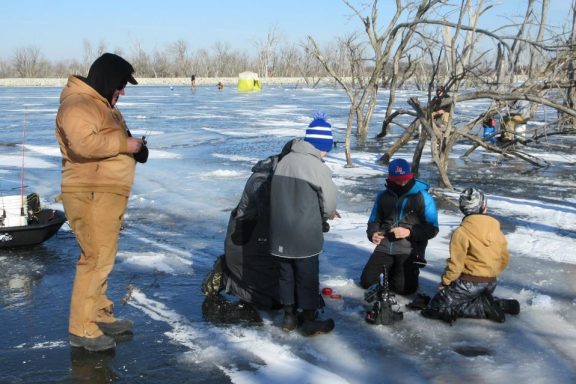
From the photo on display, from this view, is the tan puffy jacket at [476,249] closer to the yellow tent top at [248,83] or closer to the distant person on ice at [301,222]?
the distant person on ice at [301,222]

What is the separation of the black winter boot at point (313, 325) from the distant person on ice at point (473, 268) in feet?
2.67

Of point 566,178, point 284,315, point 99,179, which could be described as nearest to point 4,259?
point 99,179

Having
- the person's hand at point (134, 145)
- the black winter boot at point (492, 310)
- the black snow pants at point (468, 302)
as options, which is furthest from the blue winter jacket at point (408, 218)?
the person's hand at point (134, 145)

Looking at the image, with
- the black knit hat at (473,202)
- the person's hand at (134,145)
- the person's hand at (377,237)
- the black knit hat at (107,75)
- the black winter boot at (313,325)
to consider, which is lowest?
the black winter boot at (313,325)

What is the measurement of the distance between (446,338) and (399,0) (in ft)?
33.9

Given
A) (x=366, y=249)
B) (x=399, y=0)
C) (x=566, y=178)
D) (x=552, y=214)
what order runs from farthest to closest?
(x=399, y=0) → (x=566, y=178) → (x=552, y=214) → (x=366, y=249)

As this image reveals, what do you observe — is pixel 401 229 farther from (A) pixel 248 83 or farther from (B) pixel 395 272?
(A) pixel 248 83

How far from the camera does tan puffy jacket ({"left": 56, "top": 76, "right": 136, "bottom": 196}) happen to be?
3.71 meters

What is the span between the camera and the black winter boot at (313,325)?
430 centimetres

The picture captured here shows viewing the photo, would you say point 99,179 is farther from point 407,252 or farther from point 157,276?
point 407,252

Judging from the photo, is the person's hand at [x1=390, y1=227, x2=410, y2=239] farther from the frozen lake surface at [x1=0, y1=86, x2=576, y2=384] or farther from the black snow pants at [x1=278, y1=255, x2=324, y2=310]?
the black snow pants at [x1=278, y1=255, x2=324, y2=310]

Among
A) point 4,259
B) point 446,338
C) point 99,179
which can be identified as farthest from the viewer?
point 4,259

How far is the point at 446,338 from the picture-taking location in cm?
428

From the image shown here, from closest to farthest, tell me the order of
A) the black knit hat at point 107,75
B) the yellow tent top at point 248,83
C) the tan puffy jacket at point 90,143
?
the tan puffy jacket at point 90,143 < the black knit hat at point 107,75 < the yellow tent top at point 248,83
